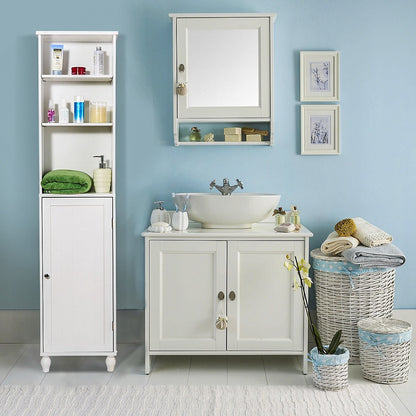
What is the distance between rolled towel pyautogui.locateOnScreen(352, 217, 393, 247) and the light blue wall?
0.32 metres

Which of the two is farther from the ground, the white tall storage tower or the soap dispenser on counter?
the soap dispenser on counter

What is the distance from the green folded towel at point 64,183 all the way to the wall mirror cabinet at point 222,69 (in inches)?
24.3

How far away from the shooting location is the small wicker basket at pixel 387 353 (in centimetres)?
Result: 290

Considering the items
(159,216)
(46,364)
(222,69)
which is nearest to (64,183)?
(159,216)

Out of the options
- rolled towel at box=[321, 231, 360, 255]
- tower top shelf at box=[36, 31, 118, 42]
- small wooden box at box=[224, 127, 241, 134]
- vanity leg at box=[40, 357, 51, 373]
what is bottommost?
vanity leg at box=[40, 357, 51, 373]

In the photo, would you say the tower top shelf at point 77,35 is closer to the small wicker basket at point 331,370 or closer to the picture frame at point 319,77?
the picture frame at point 319,77

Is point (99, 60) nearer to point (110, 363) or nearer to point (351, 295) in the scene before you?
point (110, 363)

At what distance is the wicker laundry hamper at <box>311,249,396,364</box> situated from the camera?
122 inches

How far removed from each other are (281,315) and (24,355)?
1.51 metres

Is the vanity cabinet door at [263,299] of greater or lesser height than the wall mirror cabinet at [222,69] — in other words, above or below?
below

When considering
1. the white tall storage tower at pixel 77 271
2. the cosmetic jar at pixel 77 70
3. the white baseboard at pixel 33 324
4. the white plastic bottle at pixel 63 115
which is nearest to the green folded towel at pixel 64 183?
the white tall storage tower at pixel 77 271

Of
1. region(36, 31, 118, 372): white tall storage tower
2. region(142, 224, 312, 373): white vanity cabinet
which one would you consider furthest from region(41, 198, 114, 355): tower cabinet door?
region(142, 224, 312, 373): white vanity cabinet

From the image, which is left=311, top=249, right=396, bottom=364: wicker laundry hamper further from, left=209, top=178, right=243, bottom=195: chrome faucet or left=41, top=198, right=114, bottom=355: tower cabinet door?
left=41, top=198, right=114, bottom=355: tower cabinet door

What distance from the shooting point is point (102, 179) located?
319cm
